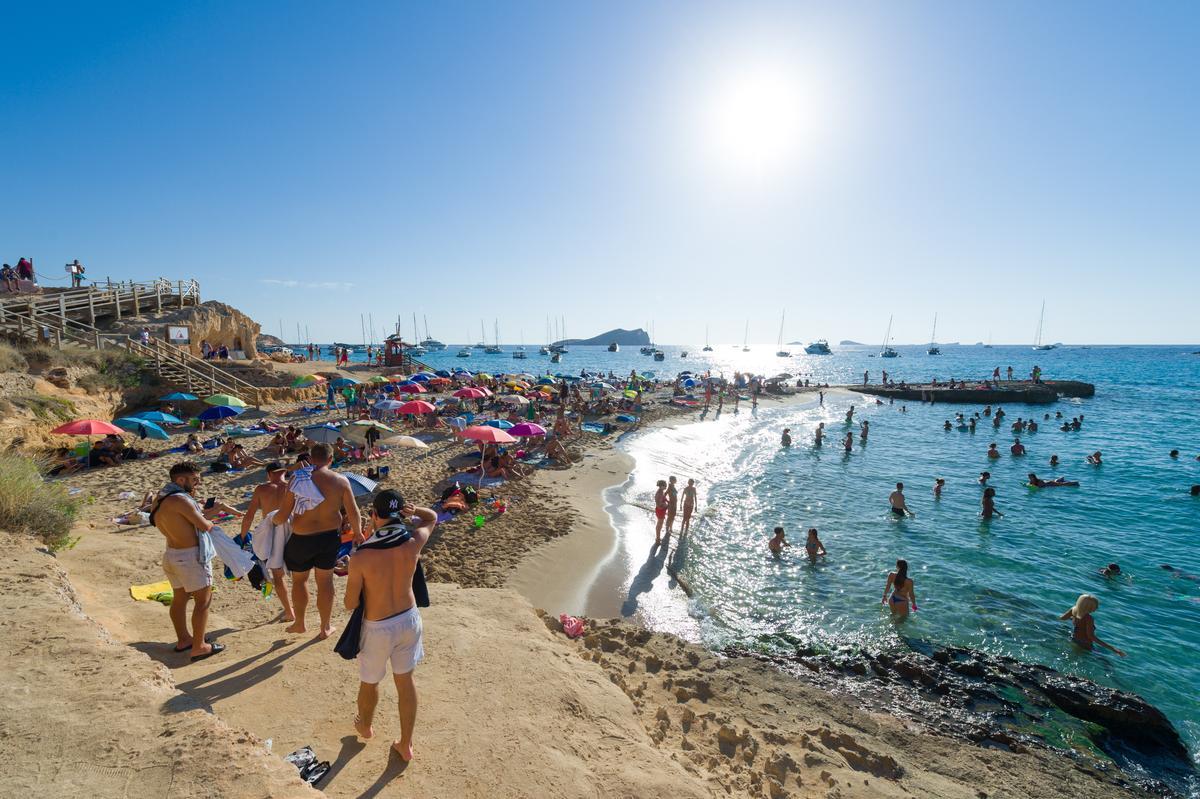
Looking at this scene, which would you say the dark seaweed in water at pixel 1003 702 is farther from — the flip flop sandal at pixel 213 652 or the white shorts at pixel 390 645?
the flip flop sandal at pixel 213 652

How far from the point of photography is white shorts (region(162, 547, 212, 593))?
4.27m

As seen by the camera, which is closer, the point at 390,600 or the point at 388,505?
the point at 390,600

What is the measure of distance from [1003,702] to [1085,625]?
2700mm

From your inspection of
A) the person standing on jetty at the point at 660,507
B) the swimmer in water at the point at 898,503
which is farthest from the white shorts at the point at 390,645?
the swimmer in water at the point at 898,503

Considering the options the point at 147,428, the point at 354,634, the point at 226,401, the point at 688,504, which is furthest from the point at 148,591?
the point at 226,401

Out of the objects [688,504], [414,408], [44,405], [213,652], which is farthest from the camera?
[414,408]

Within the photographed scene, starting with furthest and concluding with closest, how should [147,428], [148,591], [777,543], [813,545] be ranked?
[147,428] < [777,543] < [813,545] < [148,591]

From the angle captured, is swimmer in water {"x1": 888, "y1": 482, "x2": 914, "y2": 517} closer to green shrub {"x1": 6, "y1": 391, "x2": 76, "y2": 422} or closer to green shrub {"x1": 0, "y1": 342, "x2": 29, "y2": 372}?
green shrub {"x1": 6, "y1": 391, "x2": 76, "y2": 422}

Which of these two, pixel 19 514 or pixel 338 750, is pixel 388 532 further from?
pixel 19 514

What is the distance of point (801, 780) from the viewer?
15.9 feet

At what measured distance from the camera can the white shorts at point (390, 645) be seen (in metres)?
3.37

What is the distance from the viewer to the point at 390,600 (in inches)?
132

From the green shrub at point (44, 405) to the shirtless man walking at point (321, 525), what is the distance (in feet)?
47.6

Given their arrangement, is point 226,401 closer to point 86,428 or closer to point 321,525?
point 86,428
